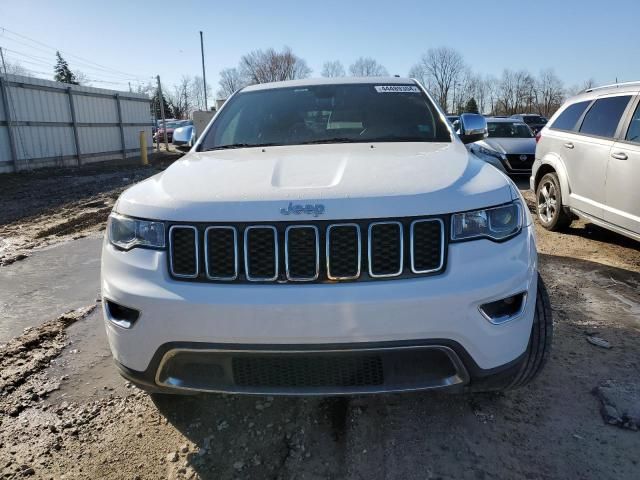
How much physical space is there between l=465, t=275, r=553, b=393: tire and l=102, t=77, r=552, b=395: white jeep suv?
0.01 metres

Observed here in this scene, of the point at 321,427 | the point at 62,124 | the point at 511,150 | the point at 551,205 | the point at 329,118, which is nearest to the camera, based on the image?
the point at 321,427

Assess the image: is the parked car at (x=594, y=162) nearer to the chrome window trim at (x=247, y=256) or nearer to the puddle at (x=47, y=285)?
the chrome window trim at (x=247, y=256)

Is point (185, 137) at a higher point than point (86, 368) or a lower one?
higher

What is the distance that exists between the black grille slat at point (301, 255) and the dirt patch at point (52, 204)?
4.83 meters

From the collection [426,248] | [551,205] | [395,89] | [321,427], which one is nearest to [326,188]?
[426,248]

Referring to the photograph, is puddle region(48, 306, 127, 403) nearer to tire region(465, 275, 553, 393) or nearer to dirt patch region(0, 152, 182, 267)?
tire region(465, 275, 553, 393)

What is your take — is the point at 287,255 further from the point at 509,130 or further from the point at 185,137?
the point at 509,130

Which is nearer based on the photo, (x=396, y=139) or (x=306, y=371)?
(x=306, y=371)

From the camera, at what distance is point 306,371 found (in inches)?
76.6

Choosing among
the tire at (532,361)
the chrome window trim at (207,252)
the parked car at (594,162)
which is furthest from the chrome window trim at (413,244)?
the parked car at (594,162)

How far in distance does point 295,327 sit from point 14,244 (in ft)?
19.3

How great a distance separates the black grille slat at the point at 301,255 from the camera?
1.91m

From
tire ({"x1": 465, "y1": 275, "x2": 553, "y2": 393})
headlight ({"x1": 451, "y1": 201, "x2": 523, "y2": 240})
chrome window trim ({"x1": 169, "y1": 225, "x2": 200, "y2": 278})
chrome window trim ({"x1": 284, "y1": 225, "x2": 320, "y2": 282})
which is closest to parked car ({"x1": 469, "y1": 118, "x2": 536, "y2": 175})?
tire ({"x1": 465, "y1": 275, "x2": 553, "y2": 393})

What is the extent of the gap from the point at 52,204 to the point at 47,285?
5.14m
